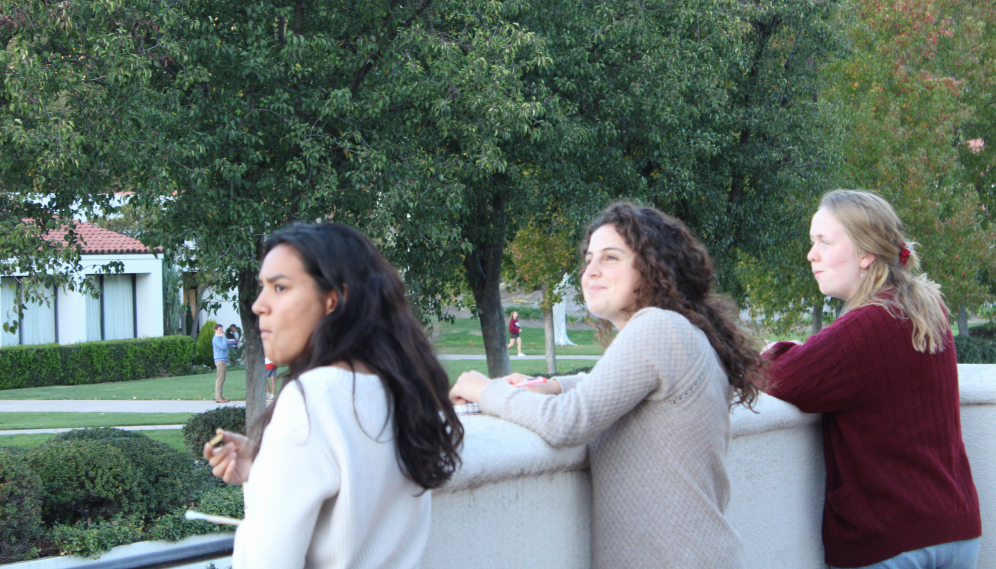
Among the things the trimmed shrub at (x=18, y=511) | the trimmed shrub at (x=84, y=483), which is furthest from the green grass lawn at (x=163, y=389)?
the trimmed shrub at (x=18, y=511)

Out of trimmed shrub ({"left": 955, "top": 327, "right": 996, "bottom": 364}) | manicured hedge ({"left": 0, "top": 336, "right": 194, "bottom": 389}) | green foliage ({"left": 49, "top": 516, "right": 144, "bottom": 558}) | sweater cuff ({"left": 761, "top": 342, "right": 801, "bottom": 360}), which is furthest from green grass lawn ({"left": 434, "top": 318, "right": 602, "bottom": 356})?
sweater cuff ({"left": 761, "top": 342, "right": 801, "bottom": 360})

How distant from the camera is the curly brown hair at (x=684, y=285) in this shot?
6.69 ft

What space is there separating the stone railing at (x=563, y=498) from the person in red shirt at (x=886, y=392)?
0.26 meters

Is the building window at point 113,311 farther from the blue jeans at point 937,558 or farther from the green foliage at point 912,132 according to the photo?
the blue jeans at point 937,558

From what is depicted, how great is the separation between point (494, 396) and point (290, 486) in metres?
0.83

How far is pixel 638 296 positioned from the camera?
6.85ft

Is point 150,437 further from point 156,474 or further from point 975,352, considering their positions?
point 975,352

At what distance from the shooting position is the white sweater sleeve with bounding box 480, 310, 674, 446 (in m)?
1.88

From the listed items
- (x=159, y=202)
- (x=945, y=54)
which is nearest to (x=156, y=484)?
(x=159, y=202)

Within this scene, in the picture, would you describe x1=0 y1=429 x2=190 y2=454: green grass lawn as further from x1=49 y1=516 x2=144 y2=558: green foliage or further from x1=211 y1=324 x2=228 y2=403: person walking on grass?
x1=49 y1=516 x2=144 y2=558: green foliage

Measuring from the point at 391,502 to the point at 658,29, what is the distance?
12.1 meters

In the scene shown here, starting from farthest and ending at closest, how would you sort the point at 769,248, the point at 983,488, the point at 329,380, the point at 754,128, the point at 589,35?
the point at 769,248
the point at 754,128
the point at 589,35
the point at 983,488
the point at 329,380

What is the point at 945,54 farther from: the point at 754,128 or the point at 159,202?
the point at 159,202

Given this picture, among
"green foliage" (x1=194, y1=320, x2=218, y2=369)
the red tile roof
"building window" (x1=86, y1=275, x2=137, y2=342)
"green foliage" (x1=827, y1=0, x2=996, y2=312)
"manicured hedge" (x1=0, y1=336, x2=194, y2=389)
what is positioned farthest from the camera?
"green foliage" (x1=194, y1=320, x2=218, y2=369)
